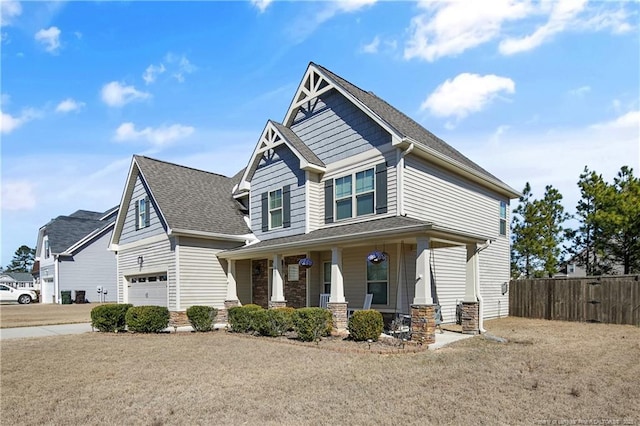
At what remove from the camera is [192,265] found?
1603cm

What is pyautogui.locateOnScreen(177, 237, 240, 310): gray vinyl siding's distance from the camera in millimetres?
15724

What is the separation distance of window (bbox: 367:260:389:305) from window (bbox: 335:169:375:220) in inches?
68.0

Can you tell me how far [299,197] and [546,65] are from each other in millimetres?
8635

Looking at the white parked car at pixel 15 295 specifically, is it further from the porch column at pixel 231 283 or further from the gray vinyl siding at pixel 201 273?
the porch column at pixel 231 283

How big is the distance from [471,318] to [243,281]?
30.9ft

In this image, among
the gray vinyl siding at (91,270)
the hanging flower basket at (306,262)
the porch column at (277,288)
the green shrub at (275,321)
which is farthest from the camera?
the gray vinyl siding at (91,270)

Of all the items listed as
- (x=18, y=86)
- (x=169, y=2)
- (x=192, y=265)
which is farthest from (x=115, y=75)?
(x=192, y=265)

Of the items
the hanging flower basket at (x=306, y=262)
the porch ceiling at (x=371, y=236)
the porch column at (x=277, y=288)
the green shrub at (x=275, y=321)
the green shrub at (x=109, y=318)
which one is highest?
the porch ceiling at (x=371, y=236)

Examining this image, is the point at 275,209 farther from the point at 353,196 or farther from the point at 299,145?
the point at 353,196

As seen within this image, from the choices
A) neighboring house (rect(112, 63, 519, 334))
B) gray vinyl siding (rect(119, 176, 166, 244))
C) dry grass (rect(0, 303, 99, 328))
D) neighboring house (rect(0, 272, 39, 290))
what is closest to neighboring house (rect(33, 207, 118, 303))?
dry grass (rect(0, 303, 99, 328))

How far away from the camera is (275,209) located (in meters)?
16.7

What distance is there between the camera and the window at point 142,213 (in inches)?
723

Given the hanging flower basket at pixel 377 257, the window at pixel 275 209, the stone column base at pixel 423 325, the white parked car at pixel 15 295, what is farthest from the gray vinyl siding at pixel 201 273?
the white parked car at pixel 15 295

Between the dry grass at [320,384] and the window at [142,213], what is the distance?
8.09m
